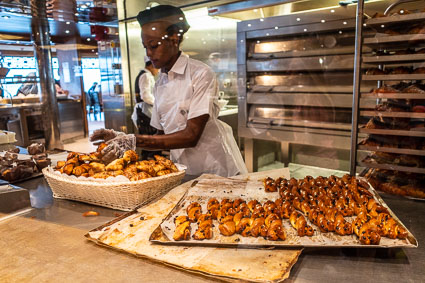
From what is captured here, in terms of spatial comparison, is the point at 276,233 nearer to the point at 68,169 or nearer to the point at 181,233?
the point at 181,233

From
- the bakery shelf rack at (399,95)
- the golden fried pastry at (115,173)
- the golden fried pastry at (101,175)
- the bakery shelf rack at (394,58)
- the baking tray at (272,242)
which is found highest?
the bakery shelf rack at (394,58)

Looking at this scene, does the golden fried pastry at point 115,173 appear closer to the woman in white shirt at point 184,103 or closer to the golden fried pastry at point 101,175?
the golden fried pastry at point 101,175

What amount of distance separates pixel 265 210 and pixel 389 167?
0.96 metres

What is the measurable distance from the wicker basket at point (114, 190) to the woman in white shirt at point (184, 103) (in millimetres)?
523

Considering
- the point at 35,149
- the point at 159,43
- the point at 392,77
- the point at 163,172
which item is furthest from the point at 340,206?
the point at 35,149

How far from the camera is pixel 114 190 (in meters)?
1.47

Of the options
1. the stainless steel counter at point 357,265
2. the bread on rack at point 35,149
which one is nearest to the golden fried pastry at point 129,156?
the stainless steel counter at point 357,265

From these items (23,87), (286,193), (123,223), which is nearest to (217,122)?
(286,193)

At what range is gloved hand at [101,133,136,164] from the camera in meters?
1.79

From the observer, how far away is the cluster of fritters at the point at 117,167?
155cm

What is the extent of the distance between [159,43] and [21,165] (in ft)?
3.78

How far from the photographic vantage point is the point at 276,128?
382cm

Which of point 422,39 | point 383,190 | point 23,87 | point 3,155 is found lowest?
point 383,190

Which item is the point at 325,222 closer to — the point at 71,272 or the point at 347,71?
the point at 71,272
